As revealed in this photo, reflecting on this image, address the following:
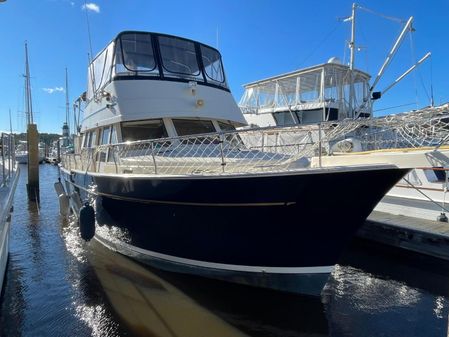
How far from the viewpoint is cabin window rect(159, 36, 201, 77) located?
25.1 ft

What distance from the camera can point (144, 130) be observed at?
711cm

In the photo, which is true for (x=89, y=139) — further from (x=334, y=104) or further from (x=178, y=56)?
(x=334, y=104)

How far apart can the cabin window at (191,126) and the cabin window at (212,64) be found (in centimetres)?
125

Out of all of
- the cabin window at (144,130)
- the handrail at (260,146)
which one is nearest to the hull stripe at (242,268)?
the handrail at (260,146)

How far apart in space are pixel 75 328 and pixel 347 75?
51.3 ft

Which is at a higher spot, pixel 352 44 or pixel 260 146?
pixel 352 44

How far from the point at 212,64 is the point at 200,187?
450 centimetres

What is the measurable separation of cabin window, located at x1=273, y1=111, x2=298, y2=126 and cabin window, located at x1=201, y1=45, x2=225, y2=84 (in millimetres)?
9084

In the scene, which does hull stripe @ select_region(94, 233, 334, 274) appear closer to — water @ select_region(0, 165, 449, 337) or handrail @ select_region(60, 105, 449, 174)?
water @ select_region(0, 165, 449, 337)

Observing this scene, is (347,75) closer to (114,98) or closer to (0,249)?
(114,98)

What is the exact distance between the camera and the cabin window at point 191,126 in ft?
23.6

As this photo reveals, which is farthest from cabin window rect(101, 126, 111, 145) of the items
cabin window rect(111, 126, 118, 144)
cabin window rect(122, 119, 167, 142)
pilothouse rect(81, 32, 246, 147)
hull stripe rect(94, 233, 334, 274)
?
hull stripe rect(94, 233, 334, 274)

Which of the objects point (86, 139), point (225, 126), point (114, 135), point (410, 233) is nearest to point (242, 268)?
point (225, 126)

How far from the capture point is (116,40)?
7410 mm
